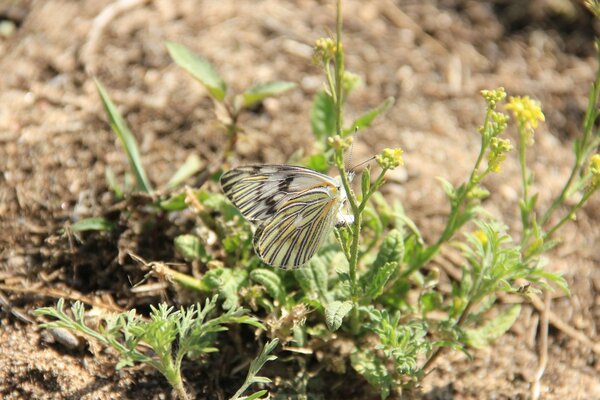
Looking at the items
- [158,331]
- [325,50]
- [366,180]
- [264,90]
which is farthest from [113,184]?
[366,180]

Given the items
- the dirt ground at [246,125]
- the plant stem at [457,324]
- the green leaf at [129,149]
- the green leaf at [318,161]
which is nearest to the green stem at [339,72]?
the dirt ground at [246,125]

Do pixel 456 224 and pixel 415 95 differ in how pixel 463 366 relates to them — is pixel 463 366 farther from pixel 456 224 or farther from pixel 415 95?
pixel 415 95

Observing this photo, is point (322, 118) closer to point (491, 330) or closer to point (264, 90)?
point (264, 90)

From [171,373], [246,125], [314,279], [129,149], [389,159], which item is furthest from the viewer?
[246,125]

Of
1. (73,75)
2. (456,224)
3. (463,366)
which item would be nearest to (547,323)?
(463,366)

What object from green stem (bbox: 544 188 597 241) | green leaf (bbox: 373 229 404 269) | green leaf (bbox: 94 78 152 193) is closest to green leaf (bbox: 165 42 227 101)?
green leaf (bbox: 94 78 152 193)

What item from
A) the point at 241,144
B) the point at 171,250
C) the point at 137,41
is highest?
the point at 137,41
